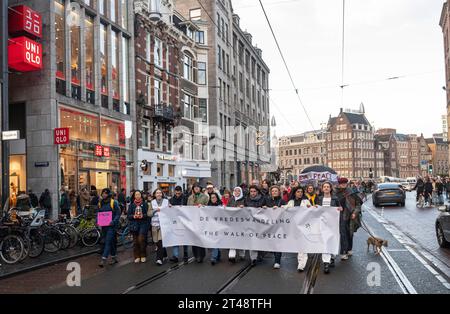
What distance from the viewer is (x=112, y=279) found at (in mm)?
8586

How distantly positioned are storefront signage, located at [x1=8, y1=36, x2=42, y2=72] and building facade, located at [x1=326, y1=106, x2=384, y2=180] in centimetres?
11269

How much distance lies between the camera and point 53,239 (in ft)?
41.3

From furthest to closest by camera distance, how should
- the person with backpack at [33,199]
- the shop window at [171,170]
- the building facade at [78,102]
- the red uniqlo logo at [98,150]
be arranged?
1. the shop window at [171,170]
2. the red uniqlo logo at [98,150]
3. the building facade at [78,102]
4. the person with backpack at [33,199]

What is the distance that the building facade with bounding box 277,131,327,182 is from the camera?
128 meters

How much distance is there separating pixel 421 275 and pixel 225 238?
4.06 m

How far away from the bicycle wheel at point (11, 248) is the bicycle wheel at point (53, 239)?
1.61m

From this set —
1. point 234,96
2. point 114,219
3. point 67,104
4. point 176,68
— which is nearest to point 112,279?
point 114,219

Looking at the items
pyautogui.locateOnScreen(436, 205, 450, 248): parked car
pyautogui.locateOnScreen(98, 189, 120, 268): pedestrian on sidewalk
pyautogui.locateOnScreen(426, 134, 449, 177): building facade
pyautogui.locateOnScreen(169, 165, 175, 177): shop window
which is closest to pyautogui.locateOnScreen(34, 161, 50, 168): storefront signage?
pyautogui.locateOnScreen(98, 189, 120, 268): pedestrian on sidewalk

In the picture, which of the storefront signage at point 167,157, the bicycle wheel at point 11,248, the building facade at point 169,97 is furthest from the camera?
the storefront signage at point 167,157

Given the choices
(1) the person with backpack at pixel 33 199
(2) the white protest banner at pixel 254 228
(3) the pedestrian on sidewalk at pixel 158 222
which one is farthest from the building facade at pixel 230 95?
(2) the white protest banner at pixel 254 228

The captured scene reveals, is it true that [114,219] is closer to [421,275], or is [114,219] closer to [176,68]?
[421,275]

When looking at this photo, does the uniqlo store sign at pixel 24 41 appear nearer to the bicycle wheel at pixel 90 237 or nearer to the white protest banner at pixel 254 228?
the bicycle wheel at pixel 90 237

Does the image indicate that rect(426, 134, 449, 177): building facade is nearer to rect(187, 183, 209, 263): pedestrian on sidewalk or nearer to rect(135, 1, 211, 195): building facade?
rect(135, 1, 211, 195): building facade

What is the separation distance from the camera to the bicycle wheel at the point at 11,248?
10.8 m
